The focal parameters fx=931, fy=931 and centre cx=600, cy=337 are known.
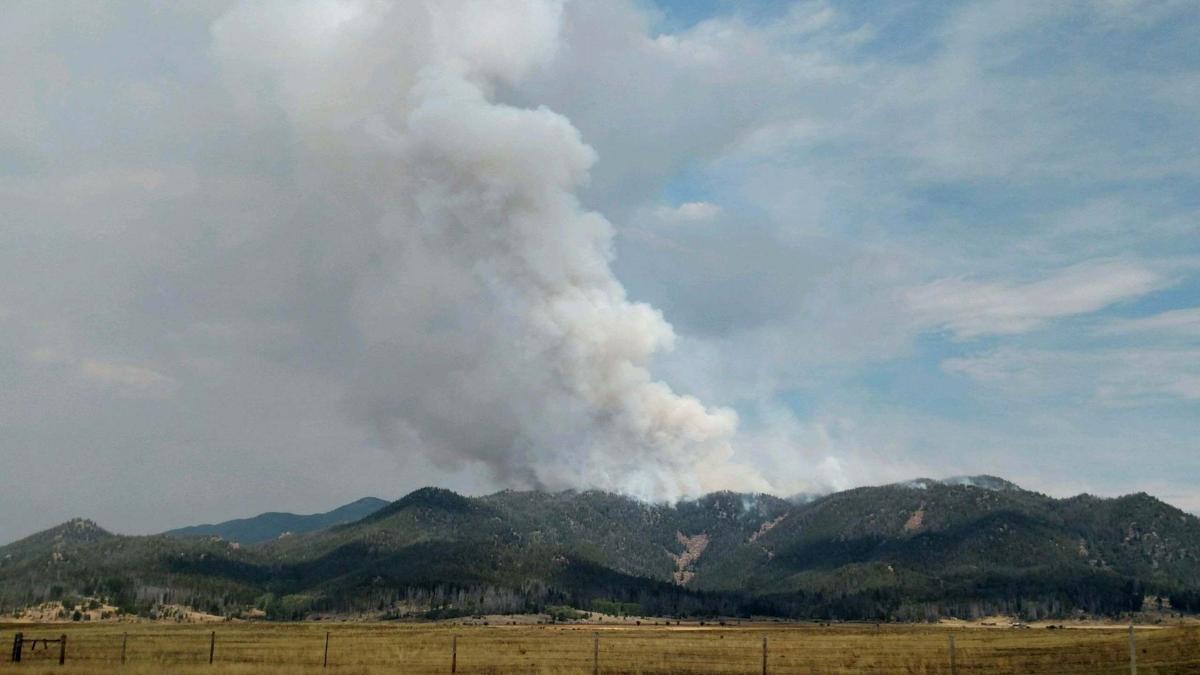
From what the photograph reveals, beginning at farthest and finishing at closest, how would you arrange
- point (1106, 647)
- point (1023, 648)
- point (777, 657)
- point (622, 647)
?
point (622, 647), point (1023, 648), point (777, 657), point (1106, 647)

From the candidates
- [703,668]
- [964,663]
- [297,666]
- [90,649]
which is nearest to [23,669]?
[297,666]

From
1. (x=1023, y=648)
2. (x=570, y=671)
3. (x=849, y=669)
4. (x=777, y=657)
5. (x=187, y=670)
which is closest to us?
(x=187, y=670)

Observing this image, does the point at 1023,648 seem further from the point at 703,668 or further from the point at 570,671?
the point at 570,671

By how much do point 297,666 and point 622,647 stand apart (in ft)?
131

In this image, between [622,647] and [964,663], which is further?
[622,647]

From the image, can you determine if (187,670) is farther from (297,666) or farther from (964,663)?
(964,663)

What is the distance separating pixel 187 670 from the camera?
52.5m

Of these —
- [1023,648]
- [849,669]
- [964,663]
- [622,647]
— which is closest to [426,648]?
[622,647]

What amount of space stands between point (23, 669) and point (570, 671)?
31.6 metres

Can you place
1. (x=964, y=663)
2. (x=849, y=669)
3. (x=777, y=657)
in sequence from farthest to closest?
1. (x=777, y=657)
2. (x=964, y=663)
3. (x=849, y=669)

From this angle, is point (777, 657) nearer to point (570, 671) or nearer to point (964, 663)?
point (964, 663)

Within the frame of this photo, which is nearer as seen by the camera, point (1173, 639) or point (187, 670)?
point (187, 670)

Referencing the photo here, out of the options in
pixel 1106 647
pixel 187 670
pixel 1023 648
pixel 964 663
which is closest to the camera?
pixel 187 670

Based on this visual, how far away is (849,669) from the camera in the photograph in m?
61.4
